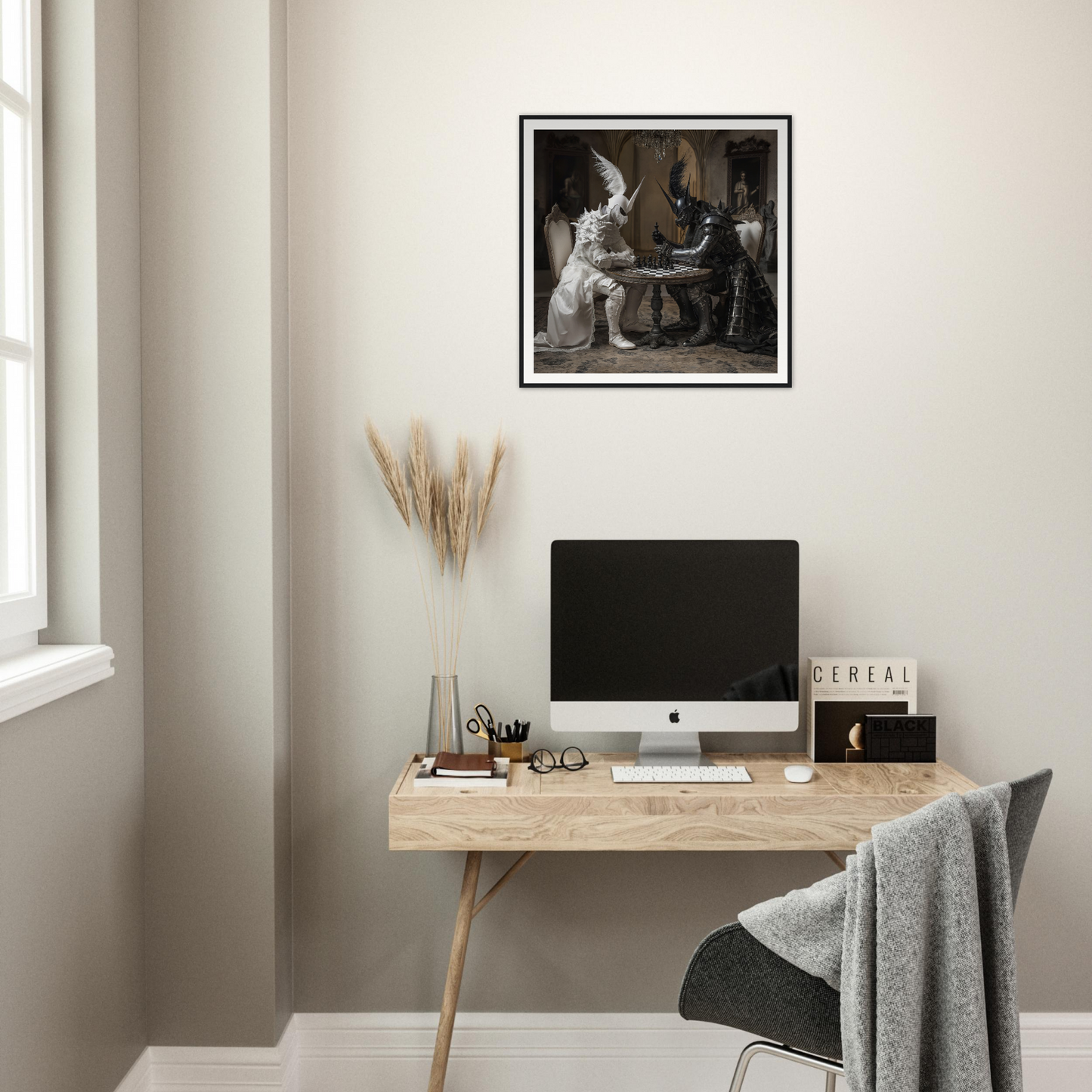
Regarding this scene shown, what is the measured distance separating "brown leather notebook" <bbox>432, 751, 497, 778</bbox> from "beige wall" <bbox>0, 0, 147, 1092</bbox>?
0.67m

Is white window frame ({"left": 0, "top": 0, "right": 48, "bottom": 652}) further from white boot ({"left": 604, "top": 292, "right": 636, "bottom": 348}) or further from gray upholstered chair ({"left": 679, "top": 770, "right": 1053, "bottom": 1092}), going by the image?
gray upholstered chair ({"left": 679, "top": 770, "right": 1053, "bottom": 1092})

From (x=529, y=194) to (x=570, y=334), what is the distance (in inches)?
13.6

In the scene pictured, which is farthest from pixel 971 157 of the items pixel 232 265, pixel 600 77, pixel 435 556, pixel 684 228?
pixel 232 265

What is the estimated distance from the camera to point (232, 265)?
6.66 feet

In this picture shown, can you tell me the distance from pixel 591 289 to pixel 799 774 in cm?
120

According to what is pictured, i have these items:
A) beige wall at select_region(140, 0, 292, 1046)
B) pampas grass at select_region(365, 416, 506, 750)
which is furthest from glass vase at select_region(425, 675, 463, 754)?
beige wall at select_region(140, 0, 292, 1046)

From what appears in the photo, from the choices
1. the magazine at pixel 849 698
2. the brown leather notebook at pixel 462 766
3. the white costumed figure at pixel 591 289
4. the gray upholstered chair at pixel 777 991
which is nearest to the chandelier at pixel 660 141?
the white costumed figure at pixel 591 289

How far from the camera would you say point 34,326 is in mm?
1729

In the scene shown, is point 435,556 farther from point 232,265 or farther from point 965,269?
point 965,269

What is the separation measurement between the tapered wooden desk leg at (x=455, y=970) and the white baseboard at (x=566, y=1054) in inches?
10.8

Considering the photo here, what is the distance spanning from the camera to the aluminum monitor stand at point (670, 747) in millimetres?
2062

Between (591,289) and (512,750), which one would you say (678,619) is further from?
(591,289)

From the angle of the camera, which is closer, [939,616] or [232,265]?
[232,265]

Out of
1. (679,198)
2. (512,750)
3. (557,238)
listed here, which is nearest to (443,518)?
(512,750)
